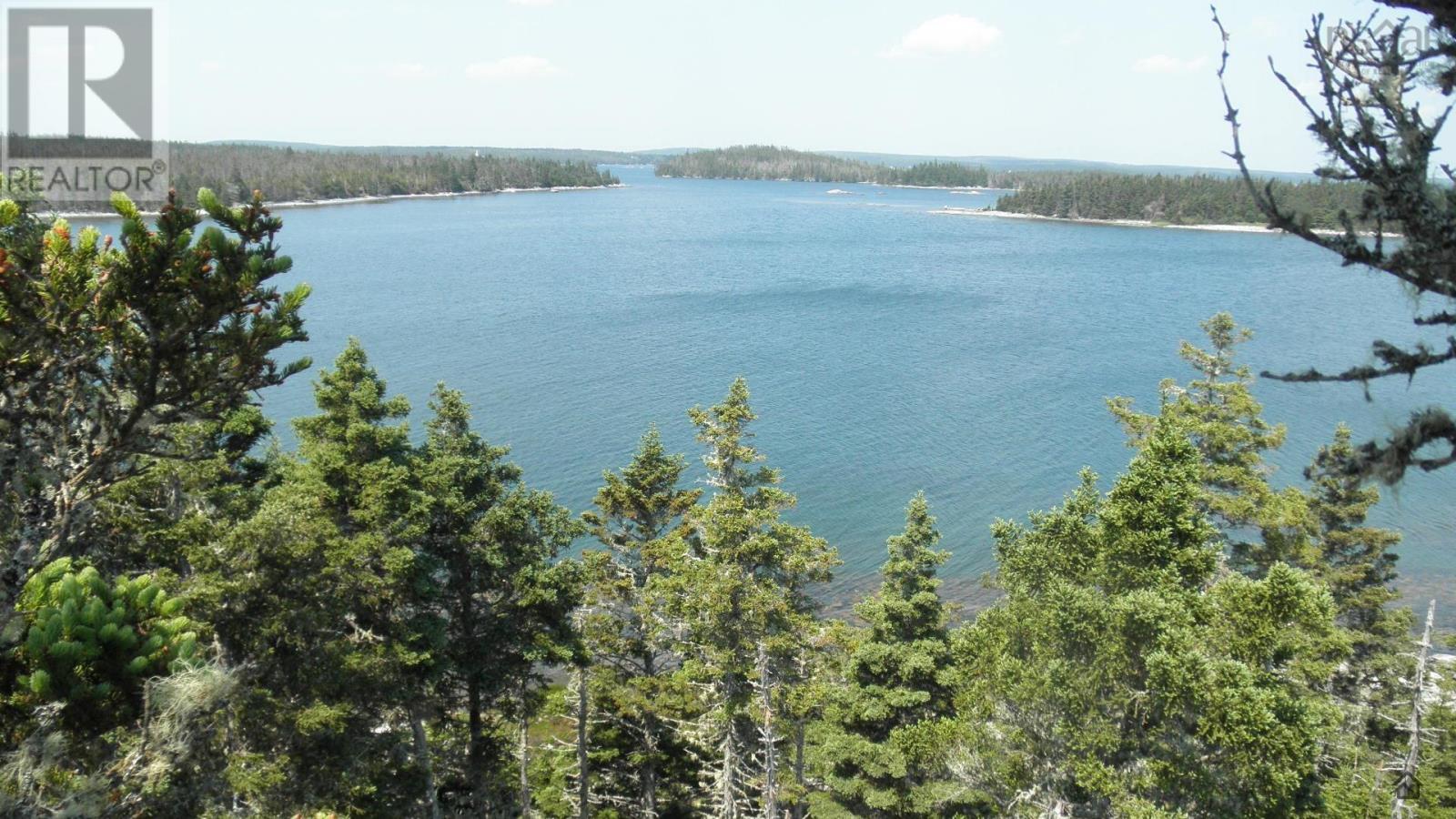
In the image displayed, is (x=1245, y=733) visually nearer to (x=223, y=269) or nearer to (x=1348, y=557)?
(x=223, y=269)

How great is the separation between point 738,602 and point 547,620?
455cm

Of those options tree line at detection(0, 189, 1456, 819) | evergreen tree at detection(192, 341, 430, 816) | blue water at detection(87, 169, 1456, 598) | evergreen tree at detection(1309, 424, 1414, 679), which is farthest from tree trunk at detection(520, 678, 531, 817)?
evergreen tree at detection(1309, 424, 1414, 679)

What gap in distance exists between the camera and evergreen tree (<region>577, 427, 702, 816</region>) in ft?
64.1

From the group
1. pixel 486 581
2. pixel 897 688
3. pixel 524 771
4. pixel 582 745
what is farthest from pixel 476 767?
pixel 897 688

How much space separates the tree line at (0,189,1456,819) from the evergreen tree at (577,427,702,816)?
0.10m

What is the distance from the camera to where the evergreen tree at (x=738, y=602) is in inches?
653

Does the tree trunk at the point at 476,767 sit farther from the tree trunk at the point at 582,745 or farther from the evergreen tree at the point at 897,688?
the evergreen tree at the point at 897,688

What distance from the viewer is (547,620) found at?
61.4 ft

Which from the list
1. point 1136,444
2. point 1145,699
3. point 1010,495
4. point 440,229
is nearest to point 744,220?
point 440,229

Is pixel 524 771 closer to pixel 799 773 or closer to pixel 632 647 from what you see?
pixel 632 647

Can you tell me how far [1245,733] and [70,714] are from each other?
39.6 ft

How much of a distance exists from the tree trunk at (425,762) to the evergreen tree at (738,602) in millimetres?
5112

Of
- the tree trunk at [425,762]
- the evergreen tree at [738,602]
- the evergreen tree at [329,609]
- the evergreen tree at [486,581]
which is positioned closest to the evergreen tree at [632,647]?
the evergreen tree at [486,581]

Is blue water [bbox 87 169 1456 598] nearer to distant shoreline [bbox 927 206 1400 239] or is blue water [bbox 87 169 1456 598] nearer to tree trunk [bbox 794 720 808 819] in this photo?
tree trunk [bbox 794 720 808 819]
